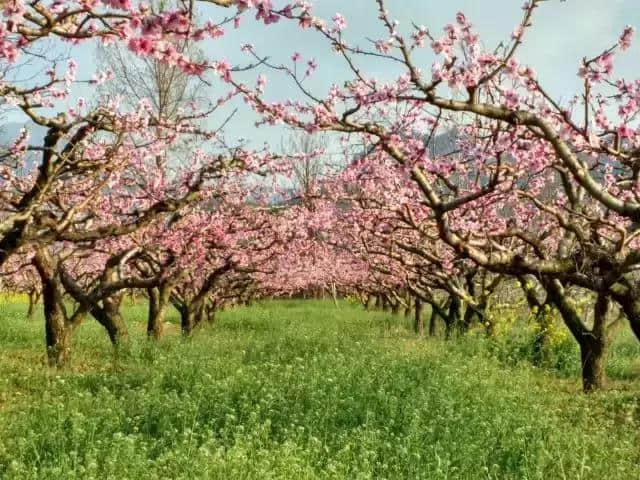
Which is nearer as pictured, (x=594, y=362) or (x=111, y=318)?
(x=594, y=362)

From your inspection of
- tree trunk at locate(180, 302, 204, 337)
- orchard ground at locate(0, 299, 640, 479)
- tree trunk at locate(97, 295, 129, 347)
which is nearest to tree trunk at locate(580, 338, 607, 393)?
orchard ground at locate(0, 299, 640, 479)

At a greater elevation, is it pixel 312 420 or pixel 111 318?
pixel 111 318

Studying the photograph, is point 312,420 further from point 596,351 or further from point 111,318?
point 111,318

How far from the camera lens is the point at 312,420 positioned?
23.9ft

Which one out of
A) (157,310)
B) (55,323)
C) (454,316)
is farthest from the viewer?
(454,316)

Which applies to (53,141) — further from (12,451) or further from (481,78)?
(481,78)

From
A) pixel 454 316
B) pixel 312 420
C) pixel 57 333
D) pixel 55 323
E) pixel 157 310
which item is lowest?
pixel 312 420

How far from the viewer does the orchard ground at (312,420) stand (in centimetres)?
566

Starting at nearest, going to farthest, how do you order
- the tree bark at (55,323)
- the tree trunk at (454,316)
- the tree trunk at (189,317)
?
the tree bark at (55,323), the tree trunk at (454,316), the tree trunk at (189,317)

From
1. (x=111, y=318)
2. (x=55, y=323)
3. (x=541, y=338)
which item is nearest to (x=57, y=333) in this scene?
(x=55, y=323)

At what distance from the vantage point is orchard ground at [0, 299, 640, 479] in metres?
5.66

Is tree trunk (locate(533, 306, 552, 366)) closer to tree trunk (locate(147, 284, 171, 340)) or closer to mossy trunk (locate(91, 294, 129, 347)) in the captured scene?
tree trunk (locate(147, 284, 171, 340))

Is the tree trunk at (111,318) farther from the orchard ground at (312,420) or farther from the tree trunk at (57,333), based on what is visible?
the tree trunk at (57,333)

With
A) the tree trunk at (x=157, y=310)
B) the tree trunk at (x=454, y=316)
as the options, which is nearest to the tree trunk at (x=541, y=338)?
the tree trunk at (x=454, y=316)
